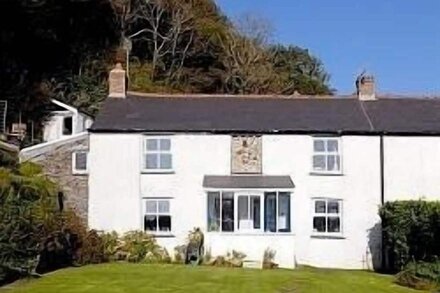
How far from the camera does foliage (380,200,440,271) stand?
3244cm

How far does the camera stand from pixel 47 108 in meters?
53.4

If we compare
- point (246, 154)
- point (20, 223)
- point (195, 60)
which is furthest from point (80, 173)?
point (195, 60)

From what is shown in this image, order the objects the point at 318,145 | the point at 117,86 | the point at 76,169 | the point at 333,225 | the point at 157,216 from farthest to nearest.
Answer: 1. the point at 117,86
2. the point at 76,169
3. the point at 318,145
4. the point at 333,225
5. the point at 157,216

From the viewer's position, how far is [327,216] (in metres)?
38.1

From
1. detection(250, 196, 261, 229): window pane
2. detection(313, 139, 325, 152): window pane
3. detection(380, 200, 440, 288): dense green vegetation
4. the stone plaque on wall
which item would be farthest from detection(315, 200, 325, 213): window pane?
detection(380, 200, 440, 288): dense green vegetation

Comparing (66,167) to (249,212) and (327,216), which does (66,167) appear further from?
(327,216)

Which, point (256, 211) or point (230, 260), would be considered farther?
point (256, 211)

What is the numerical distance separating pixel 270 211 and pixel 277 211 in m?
0.31

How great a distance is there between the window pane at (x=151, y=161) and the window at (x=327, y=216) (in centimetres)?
737

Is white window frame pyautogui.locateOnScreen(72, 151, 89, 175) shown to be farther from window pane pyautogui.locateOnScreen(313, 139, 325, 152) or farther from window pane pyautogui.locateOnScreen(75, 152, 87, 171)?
window pane pyautogui.locateOnScreen(313, 139, 325, 152)

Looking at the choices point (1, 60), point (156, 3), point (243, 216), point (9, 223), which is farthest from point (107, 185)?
point (156, 3)

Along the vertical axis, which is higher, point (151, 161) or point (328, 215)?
point (151, 161)

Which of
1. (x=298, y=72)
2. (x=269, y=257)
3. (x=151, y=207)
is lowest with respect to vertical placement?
(x=269, y=257)

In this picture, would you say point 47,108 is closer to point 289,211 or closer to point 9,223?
point 289,211
